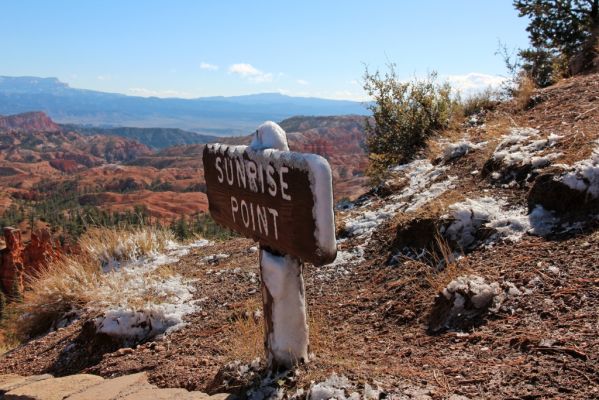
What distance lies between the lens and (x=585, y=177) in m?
3.59

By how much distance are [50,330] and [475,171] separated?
16.0 feet

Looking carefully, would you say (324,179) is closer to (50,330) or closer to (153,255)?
(50,330)

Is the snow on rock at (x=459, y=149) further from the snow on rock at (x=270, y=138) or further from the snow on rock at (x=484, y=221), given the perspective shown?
the snow on rock at (x=270, y=138)

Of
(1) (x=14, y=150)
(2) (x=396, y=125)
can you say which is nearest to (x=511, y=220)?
(2) (x=396, y=125)

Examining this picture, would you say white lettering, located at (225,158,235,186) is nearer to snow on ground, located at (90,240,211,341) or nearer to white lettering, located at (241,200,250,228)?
white lettering, located at (241,200,250,228)

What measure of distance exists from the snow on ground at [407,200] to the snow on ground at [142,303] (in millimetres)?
1981

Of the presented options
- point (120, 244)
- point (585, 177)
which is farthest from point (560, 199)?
point (120, 244)

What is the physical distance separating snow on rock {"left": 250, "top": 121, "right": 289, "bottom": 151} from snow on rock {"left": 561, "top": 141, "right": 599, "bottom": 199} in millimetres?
2278

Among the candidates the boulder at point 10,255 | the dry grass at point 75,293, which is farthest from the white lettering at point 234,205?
the boulder at point 10,255

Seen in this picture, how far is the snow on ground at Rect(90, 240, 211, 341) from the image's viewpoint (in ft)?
14.0

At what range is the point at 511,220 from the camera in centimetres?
389

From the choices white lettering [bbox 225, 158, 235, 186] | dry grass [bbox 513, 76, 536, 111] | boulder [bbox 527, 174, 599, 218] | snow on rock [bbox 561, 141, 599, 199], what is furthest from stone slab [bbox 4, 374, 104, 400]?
dry grass [bbox 513, 76, 536, 111]

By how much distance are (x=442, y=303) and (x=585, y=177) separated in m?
1.47

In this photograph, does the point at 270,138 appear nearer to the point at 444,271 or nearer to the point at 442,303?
the point at 442,303
